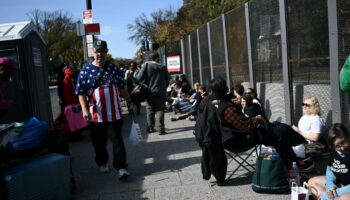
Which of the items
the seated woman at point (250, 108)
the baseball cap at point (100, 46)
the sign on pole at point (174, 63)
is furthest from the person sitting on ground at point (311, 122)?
the sign on pole at point (174, 63)

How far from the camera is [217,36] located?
11.5 metres

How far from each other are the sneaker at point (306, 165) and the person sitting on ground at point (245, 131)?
2 centimetres

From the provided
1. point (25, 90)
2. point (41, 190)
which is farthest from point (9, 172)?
point (25, 90)

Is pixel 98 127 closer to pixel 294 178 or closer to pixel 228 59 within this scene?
pixel 294 178

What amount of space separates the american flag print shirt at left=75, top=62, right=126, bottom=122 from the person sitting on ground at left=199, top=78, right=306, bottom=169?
134 cm

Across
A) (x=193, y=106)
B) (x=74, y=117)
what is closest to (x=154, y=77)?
(x=193, y=106)

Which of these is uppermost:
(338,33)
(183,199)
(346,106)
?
(338,33)

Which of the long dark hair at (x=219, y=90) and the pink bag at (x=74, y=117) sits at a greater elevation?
the long dark hair at (x=219, y=90)

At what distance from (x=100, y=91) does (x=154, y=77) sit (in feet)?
12.8

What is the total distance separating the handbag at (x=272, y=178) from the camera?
5094mm

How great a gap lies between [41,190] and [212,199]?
1793 mm

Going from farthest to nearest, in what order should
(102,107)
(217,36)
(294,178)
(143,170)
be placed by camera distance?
1. (217,36)
2. (143,170)
3. (102,107)
4. (294,178)

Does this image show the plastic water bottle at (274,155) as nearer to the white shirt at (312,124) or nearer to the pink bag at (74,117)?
the white shirt at (312,124)

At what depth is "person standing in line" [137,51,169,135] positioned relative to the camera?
32.6 feet
